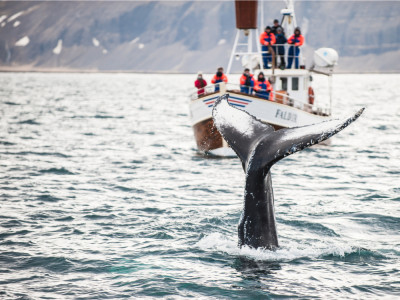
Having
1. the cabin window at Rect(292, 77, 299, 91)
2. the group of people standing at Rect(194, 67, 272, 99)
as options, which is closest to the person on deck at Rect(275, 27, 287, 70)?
the cabin window at Rect(292, 77, 299, 91)

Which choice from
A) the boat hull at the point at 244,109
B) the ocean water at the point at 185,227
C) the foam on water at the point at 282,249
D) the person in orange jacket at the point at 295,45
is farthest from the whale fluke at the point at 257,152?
the person in orange jacket at the point at 295,45

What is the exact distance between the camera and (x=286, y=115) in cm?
2323

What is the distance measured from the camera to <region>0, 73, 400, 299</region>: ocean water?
891 cm

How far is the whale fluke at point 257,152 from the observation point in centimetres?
780

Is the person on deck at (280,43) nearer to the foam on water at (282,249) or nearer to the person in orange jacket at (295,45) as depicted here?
the person in orange jacket at (295,45)

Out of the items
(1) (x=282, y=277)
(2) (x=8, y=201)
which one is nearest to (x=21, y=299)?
(1) (x=282, y=277)

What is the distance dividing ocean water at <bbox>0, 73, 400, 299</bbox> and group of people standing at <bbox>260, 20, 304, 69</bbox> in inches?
177

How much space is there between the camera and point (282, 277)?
8.94 m

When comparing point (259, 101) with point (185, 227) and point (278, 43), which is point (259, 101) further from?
point (185, 227)

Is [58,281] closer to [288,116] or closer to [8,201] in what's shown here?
[8,201]

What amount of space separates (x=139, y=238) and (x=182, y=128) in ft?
86.7

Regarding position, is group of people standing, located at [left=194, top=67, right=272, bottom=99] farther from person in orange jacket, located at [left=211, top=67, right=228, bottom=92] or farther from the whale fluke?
the whale fluke

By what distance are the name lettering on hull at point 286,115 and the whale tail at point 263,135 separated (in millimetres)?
13987

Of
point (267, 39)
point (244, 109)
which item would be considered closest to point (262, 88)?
point (244, 109)
